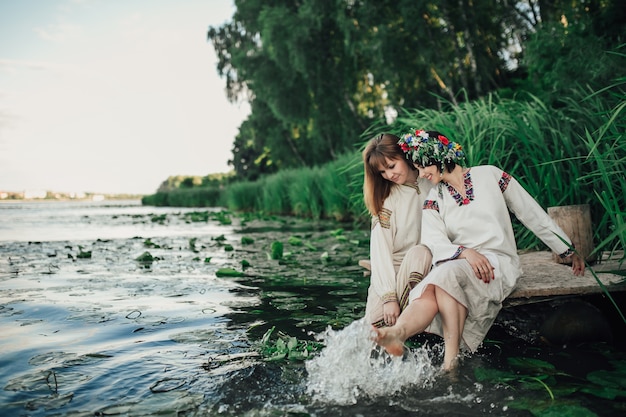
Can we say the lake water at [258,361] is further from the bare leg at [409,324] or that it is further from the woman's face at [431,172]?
the woman's face at [431,172]

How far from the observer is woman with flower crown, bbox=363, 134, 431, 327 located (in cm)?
278

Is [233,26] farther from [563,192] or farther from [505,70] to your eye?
[563,192]

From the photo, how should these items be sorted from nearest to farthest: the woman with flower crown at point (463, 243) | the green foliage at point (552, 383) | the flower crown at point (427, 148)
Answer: the green foliage at point (552, 383) < the woman with flower crown at point (463, 243) < the flower crown at point (427, 148)

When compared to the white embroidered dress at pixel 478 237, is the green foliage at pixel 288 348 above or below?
below

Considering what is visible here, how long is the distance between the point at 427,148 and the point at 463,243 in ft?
1.84

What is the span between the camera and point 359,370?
7.68ft

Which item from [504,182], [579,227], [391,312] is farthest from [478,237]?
[579,227]

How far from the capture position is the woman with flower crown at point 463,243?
7.99 ft

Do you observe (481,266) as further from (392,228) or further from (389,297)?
(392,228)

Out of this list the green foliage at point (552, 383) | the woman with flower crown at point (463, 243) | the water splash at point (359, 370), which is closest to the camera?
the green foliage at point (552, 383)

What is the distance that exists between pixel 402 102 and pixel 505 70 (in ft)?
10.7

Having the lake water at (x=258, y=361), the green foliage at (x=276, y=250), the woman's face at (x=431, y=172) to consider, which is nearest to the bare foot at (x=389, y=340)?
the lake water at (x=258, y=361)

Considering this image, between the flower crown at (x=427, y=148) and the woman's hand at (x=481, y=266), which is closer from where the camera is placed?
the woman's hand at (x=481, y=266)

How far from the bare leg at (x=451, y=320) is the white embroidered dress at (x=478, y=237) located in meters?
0.04
